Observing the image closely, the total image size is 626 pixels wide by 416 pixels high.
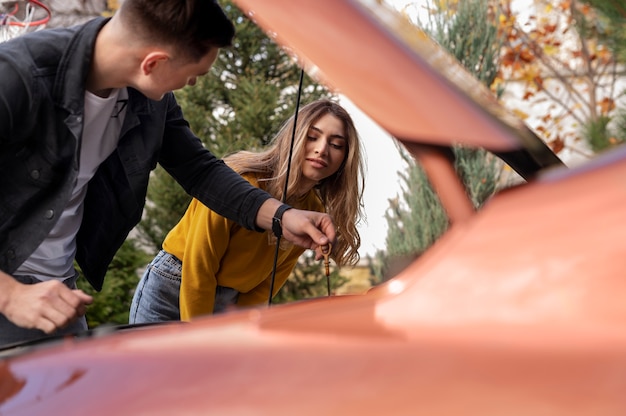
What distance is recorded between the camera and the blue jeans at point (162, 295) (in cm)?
270

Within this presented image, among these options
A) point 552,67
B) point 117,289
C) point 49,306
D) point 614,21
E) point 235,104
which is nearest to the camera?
point 49,306

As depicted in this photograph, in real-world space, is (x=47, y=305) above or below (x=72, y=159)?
below

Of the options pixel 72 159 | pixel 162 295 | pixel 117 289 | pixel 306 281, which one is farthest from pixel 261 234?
pixel 306 281

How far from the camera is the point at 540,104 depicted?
842 centimetres

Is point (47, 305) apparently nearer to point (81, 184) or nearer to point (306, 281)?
point (81, 184)

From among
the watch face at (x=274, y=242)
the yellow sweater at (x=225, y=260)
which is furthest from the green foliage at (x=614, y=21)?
the watch face at (x=274, y=242)

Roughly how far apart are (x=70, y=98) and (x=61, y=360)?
0.90 m

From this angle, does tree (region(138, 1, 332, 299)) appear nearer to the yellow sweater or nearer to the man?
the yellow sweater

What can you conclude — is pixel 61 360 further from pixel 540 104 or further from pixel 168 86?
pixel 540 104

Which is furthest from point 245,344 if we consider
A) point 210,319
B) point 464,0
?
point 464,0

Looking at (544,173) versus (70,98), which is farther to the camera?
(70,98)

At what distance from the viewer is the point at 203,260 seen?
2543 millimetres

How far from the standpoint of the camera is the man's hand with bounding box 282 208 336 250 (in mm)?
1902

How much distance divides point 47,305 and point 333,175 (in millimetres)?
1656
